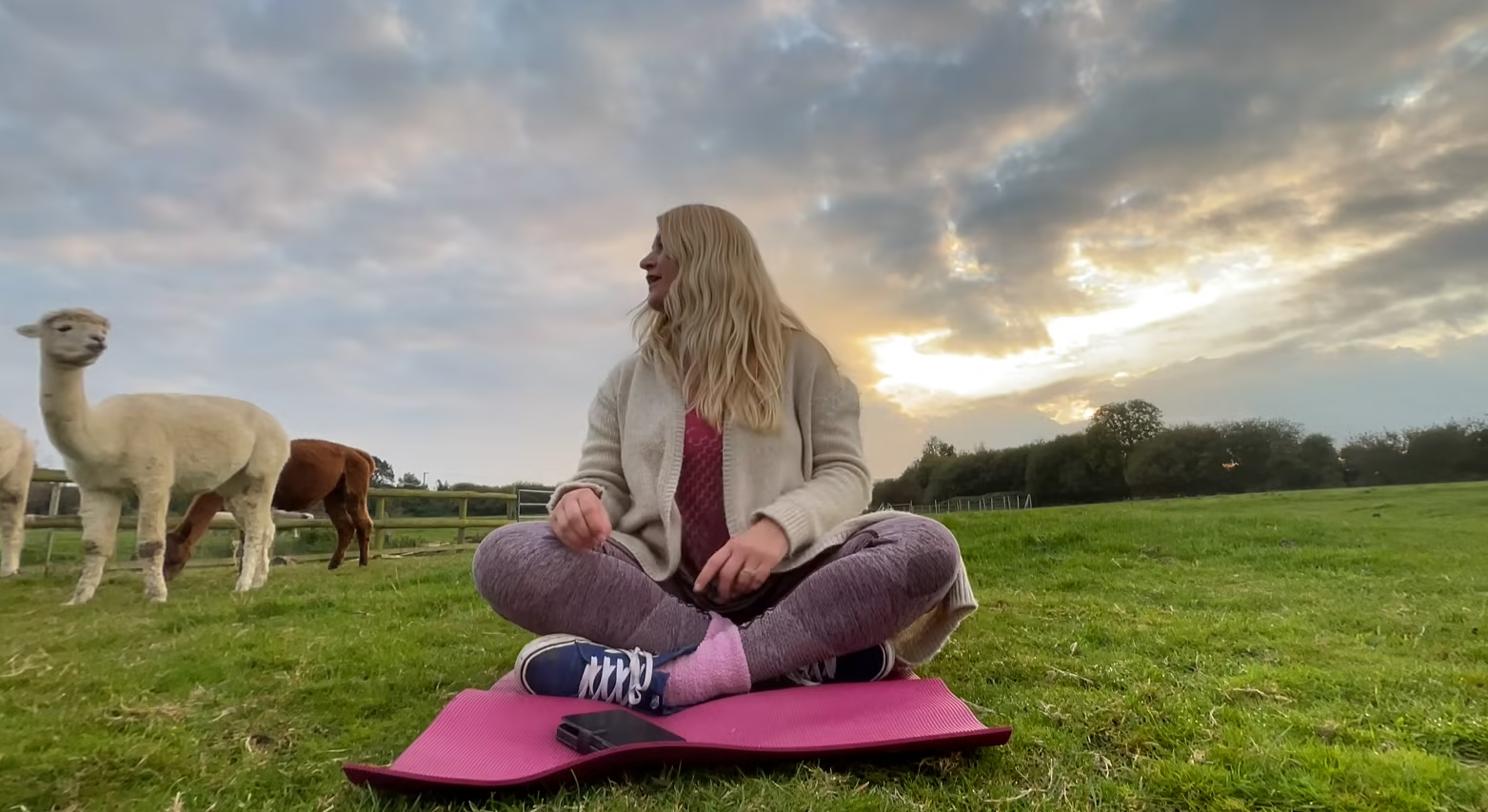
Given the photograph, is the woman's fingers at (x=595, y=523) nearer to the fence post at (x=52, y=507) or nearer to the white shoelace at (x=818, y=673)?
the white shoelace at (x=818, y=673)

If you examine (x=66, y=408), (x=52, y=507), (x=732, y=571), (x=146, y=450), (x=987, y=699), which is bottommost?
(x=987, y=699)

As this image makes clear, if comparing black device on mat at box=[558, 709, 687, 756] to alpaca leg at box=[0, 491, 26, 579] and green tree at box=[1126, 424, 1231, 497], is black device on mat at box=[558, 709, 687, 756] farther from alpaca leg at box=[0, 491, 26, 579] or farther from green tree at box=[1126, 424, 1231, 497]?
green tree at box=[1126, 424, 1231, 497]

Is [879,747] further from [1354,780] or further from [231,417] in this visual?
[231,417]

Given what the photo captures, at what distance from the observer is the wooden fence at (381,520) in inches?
342

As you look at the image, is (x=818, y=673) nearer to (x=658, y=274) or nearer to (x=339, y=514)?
(x=658, y=274)

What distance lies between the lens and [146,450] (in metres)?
5.59

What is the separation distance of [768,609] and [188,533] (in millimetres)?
7205

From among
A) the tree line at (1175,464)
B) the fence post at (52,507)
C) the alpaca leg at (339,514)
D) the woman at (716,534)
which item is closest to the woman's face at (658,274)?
the woman at (716,534)

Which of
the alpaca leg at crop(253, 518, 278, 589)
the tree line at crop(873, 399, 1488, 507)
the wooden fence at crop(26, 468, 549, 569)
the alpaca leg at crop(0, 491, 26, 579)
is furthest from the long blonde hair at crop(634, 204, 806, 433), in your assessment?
the tree line at crop(873, 399, 1488, 507)

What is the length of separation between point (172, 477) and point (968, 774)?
242 inches

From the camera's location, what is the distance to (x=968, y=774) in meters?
1.57

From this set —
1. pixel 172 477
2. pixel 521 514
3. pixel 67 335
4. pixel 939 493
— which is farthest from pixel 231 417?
pixel 939 493

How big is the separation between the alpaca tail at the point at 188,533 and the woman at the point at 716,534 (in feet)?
20.4

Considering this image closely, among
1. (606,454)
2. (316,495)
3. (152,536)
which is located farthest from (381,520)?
(606,454)
